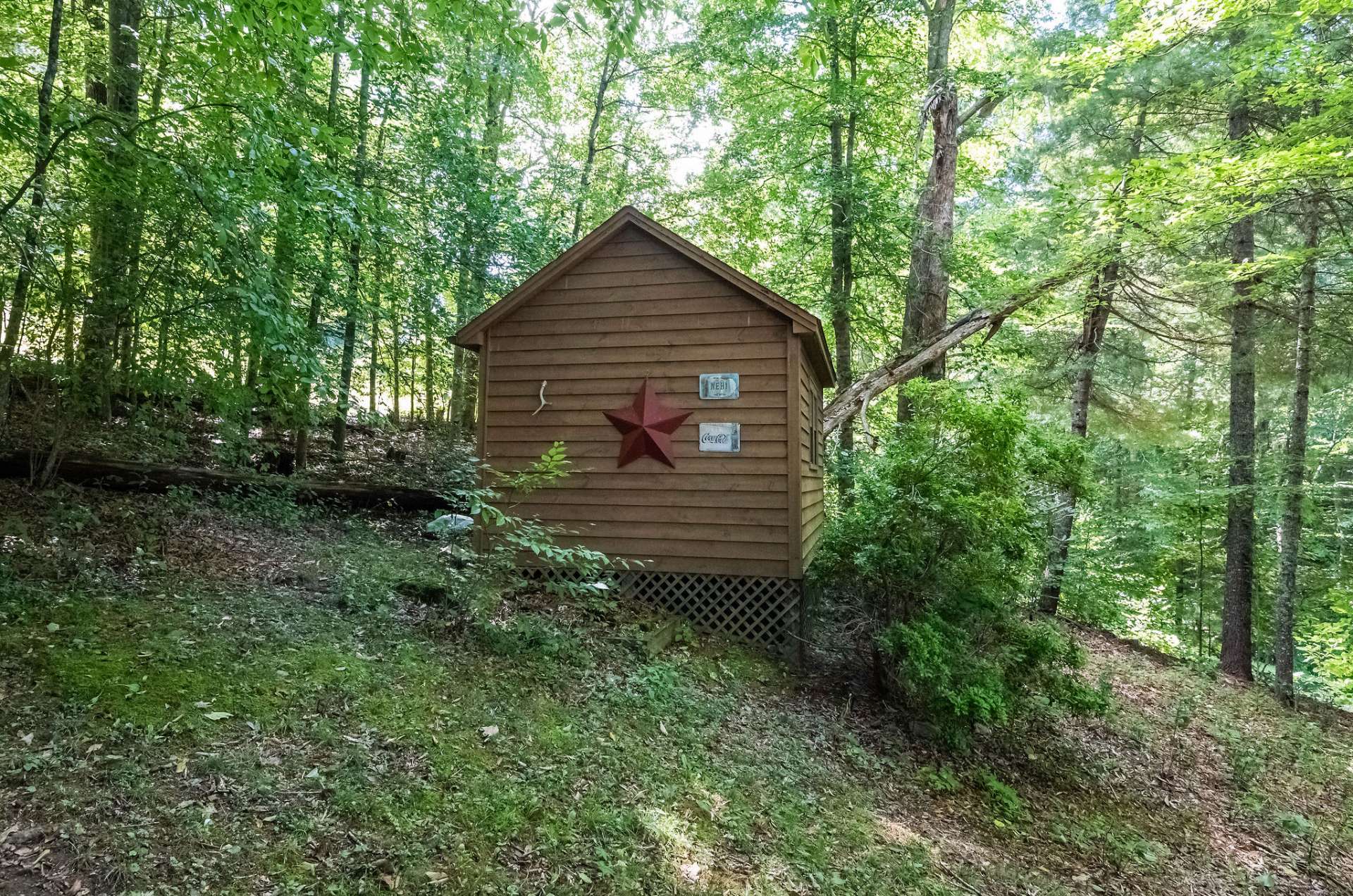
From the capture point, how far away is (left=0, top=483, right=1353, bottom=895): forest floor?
2.84 metres

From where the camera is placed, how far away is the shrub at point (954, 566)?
235 inches

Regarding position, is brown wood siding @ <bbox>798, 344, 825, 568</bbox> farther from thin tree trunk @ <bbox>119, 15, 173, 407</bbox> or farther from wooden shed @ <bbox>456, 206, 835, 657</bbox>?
thin tree trunk @ <bbox>119, 15, 173, 407</bbox>

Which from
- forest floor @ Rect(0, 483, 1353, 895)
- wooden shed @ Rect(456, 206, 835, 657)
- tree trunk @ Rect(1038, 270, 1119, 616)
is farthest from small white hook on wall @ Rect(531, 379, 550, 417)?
tree trunk @ Rect(1038, 270, 1119, 616)

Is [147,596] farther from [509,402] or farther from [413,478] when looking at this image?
[413,478]

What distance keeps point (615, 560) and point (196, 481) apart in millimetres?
5304

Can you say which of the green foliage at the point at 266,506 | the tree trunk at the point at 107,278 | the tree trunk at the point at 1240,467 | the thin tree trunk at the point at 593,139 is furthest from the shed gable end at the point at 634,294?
the tree trunk at the point at 1240,467

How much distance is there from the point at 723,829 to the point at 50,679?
12.2 feet

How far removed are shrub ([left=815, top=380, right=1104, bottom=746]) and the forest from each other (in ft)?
0.15

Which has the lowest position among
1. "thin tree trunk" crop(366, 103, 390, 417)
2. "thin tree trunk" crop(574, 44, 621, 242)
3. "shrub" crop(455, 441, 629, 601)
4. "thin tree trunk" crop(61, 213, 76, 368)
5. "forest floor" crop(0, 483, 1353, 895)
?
"forest floor" crop(0, 483, 1353, 895)

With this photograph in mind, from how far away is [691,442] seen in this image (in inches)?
291

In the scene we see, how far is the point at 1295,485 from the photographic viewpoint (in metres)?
9.89

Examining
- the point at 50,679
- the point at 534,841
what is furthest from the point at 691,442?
the point at 50,679

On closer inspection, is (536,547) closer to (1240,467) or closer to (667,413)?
(667,413)

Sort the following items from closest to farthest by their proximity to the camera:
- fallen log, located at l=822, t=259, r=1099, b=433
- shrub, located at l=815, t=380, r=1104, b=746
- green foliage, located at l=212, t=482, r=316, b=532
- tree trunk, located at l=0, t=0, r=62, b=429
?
tree trunk, located at l=0, t=0, r=62, b=429 → shrub, located at l=815, t=380, r=1104, b=746 → green foliage, located at l=212, t=482, r=316, b=532 → fallen log, located at l=822, t=259, r=1099, b=433
